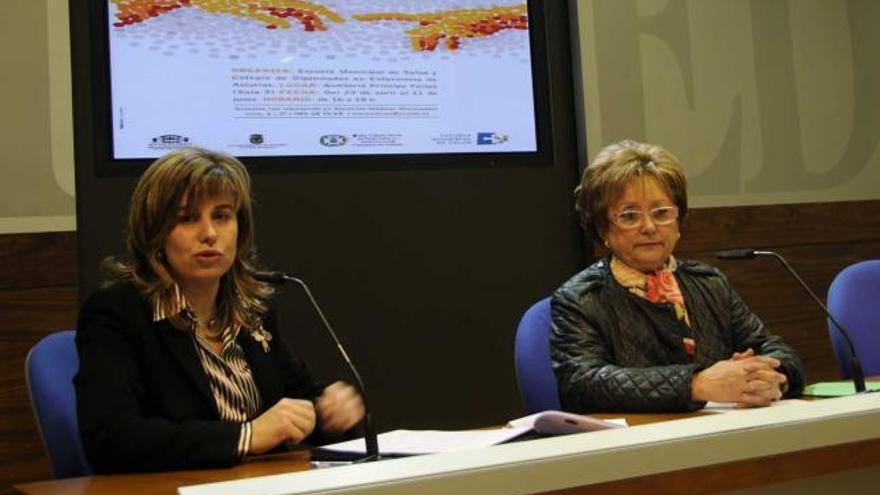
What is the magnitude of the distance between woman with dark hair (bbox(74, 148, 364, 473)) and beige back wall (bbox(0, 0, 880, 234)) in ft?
6.56

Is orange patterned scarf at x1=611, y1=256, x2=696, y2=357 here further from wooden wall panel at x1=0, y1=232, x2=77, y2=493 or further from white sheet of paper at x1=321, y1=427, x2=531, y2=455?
wooden wall panel at x1=0, y1=232, x2=77, y2=493

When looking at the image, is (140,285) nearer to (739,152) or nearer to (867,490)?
(867,490)

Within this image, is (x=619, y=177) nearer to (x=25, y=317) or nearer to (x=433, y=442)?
(x=433, y=442)

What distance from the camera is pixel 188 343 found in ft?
6.82

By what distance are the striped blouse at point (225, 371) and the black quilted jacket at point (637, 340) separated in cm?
71

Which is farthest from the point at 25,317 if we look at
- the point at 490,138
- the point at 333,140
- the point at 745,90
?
the point at 745,90

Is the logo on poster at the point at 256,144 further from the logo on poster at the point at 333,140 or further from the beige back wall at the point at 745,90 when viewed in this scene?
the beige back wall at the point at 745,90

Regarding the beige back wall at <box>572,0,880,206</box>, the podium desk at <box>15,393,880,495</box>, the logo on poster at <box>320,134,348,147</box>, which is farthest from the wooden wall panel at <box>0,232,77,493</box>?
the beige back wall at <box>572,0,880,206</box>

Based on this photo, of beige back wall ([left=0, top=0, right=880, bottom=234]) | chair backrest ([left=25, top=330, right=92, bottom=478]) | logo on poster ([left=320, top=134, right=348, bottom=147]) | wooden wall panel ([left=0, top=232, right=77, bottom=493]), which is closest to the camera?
chair backrest ([left=25, top=330, right=92, bottom=478])

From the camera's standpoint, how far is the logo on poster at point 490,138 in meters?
3.80

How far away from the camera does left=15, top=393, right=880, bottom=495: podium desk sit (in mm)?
1190

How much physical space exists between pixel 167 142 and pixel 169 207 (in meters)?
1.31

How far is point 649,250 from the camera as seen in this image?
8.39 ft

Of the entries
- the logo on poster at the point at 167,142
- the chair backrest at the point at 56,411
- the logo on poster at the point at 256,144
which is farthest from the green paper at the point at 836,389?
the logo on poster at the point at 167,142
